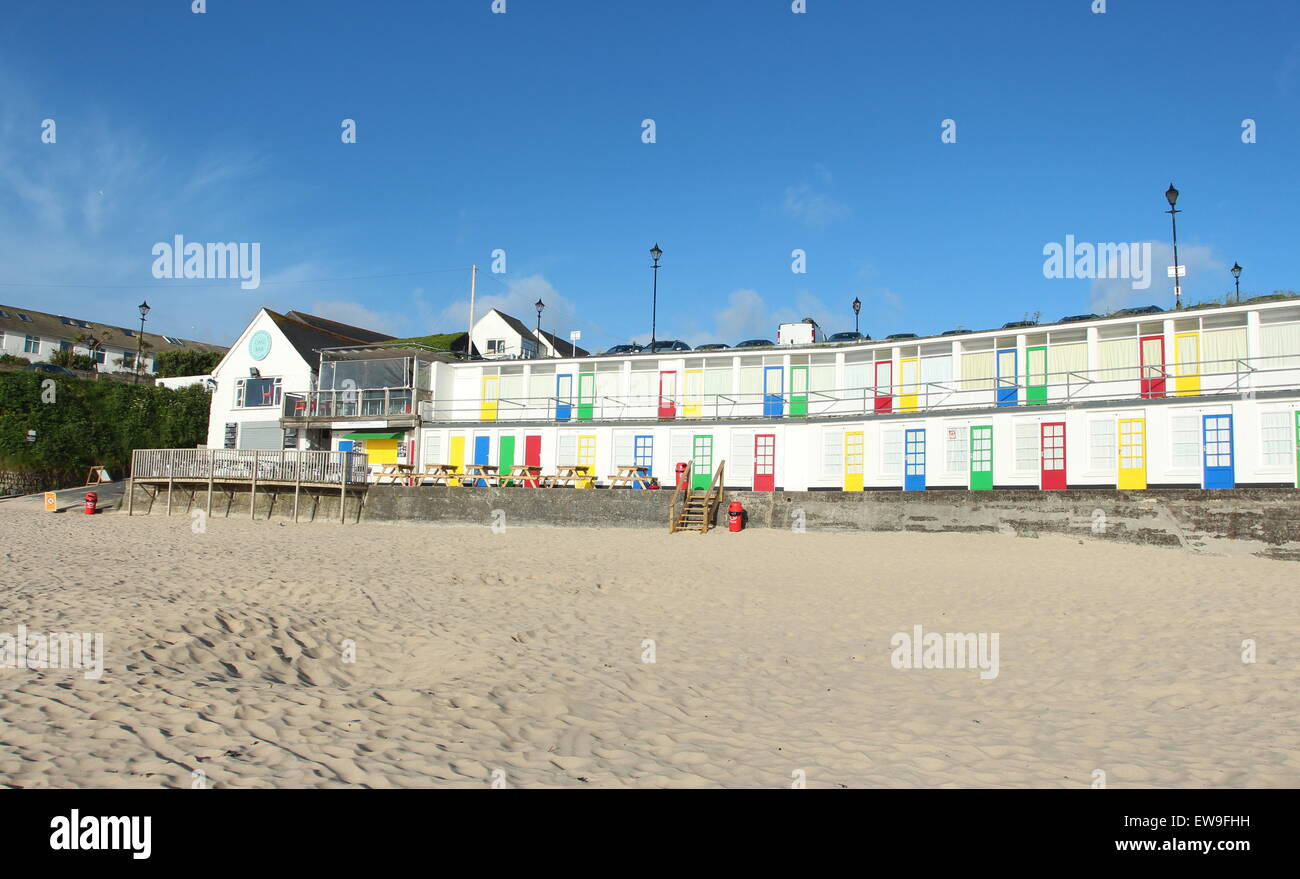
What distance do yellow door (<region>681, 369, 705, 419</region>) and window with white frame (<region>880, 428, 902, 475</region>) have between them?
22.7 feet

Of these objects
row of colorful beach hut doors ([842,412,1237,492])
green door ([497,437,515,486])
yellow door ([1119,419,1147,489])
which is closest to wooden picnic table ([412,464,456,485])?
green door ([497,437,515,486])

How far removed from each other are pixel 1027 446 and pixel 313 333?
3255 centimetres

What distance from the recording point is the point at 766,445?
87.7ft

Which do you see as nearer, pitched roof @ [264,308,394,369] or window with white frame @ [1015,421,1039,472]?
window with white frame @ [1015,421,1039,472]

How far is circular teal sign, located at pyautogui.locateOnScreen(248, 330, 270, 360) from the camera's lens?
1479 inches

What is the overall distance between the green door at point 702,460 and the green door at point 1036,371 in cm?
995

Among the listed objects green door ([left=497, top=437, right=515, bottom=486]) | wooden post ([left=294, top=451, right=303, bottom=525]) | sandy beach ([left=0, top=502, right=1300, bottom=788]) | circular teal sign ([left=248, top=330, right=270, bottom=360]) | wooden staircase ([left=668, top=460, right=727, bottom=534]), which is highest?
circular teal sign ([left=248, top=330, right=270, bottom=360])

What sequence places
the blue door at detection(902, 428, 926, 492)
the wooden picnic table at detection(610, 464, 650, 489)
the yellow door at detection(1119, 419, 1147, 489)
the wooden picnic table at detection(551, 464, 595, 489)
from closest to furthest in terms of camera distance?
the yellow door at detection(1119, 419, 1147, 489)
the blue door at detection(902, 428, 926, 492)
the wooden picnic table at detection(610, 464, 650, 489)
the wooden picnic table at detection(551, 464, 595, 489)

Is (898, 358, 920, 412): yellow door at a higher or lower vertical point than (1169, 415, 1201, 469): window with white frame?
higher

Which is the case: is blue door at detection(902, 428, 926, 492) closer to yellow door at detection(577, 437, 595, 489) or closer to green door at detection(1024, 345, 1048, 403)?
green door at detection(1024, 345, 1048, 403)

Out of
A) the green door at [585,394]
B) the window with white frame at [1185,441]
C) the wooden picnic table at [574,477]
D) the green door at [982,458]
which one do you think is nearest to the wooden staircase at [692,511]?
the wooden picnic table at [574,477]

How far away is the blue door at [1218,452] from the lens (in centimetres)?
2017

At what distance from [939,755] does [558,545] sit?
1402 centimetres
